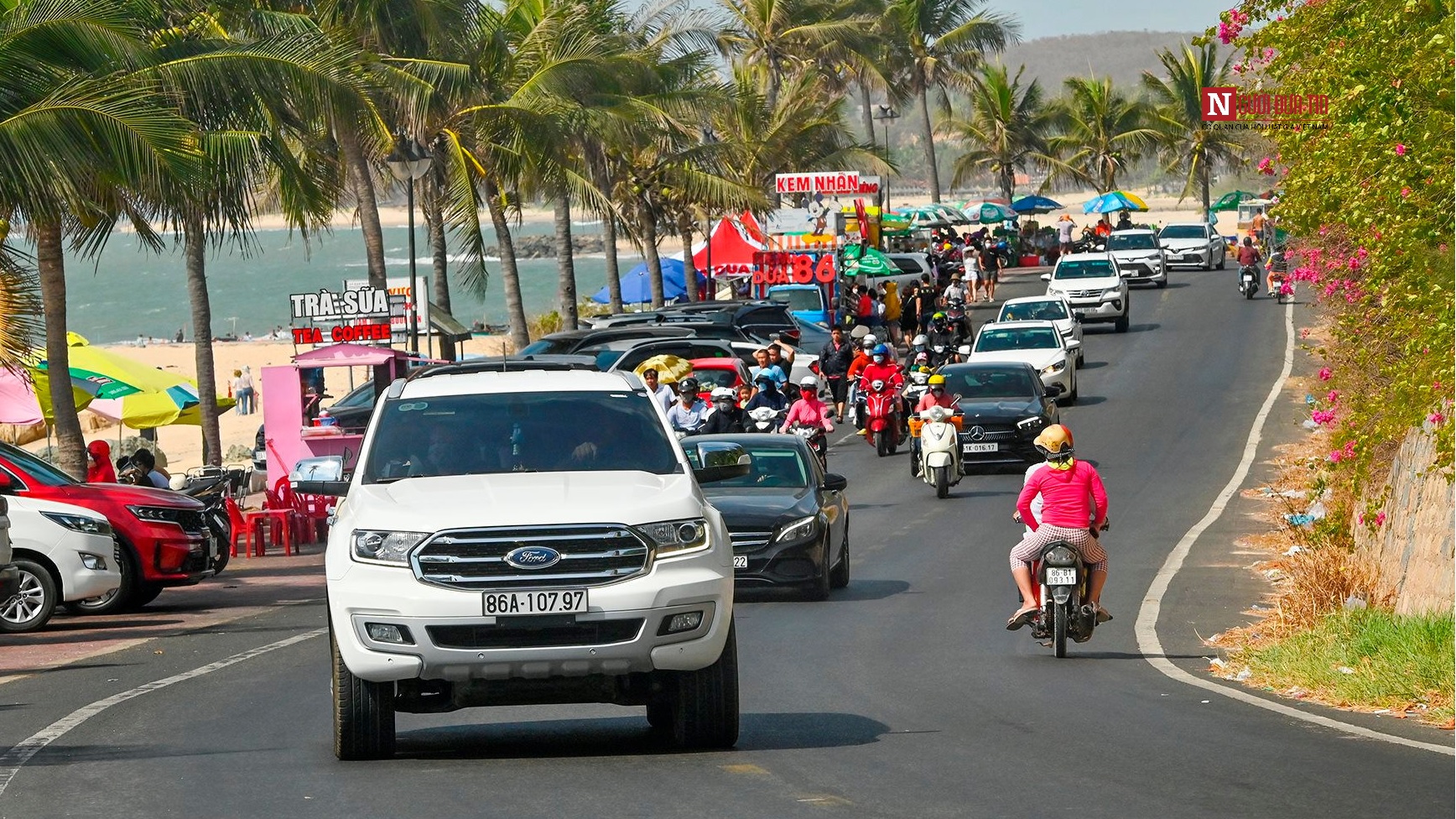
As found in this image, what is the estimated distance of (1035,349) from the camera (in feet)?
120

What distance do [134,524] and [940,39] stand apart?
70179mm

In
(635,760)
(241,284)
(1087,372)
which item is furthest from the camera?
(241,284)

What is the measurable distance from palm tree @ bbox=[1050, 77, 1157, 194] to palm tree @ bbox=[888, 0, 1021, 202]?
5.34 metres

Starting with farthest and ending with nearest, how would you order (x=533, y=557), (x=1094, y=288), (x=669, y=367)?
(x=1094, y=288) < (x=669, y=367) < (x=533, y=557)

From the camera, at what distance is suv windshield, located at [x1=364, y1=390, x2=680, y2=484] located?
A: 9789mm

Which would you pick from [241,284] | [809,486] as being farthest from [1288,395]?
[241,284]

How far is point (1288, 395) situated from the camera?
37.7m

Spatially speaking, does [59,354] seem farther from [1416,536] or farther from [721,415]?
[1416,536]

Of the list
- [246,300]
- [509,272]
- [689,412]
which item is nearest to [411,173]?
[689,412]

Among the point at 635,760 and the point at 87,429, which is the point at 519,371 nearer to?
the point at 635,760

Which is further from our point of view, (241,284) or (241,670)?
(241,284)

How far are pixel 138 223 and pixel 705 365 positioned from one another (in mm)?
8366

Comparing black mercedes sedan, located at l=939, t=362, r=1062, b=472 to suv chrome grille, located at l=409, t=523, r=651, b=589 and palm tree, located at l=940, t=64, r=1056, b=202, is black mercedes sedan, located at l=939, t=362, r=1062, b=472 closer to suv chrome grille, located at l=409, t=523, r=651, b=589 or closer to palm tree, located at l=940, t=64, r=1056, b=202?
suv chrome grille, located at l=409, t=523, r=651, b=589

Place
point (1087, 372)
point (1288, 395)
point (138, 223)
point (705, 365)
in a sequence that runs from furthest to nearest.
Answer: point (1087, 372) → point (1288, 395) → point (705, 365) → point (138, 223)
